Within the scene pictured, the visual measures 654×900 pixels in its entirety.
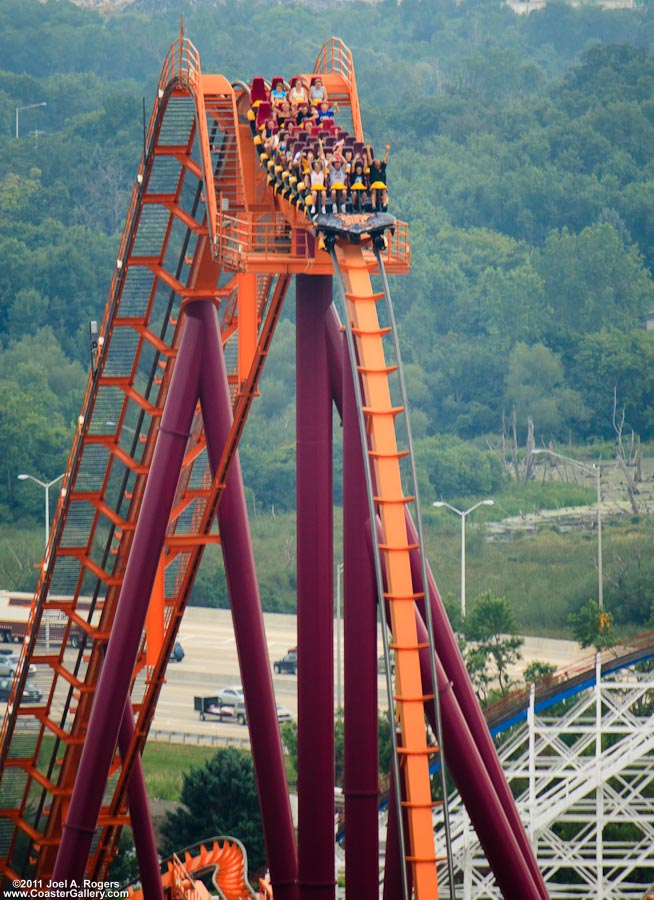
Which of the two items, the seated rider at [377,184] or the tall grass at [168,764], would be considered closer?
the seated rider at [377,184]

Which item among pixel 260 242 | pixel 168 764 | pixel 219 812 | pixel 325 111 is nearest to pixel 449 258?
pixel 168 764

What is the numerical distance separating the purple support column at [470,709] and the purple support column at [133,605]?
13.8 feet

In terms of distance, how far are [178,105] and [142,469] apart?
5.75 meters

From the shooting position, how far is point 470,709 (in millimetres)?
35344

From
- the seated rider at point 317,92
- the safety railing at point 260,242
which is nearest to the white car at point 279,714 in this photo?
the seated rider at point 317,92

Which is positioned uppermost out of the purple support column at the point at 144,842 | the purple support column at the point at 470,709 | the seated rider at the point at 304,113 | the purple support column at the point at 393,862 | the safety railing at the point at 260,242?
the seated rider at the point at 304,113

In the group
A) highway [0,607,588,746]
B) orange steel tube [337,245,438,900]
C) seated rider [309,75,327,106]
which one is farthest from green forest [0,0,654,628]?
orange steel tube [337,245,438,900]

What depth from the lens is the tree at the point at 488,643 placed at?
75.1 metres

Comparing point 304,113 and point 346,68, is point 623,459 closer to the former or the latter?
point 346,68

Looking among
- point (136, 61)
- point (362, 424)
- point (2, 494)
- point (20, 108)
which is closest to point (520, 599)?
point (2, 494)

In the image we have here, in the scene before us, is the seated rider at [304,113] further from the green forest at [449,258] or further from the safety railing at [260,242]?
the green forest at [449,258]

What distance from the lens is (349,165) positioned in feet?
107

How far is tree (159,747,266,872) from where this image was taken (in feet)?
187

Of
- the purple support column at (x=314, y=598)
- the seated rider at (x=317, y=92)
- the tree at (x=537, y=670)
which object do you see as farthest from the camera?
the tree at (x=537, y=670)
